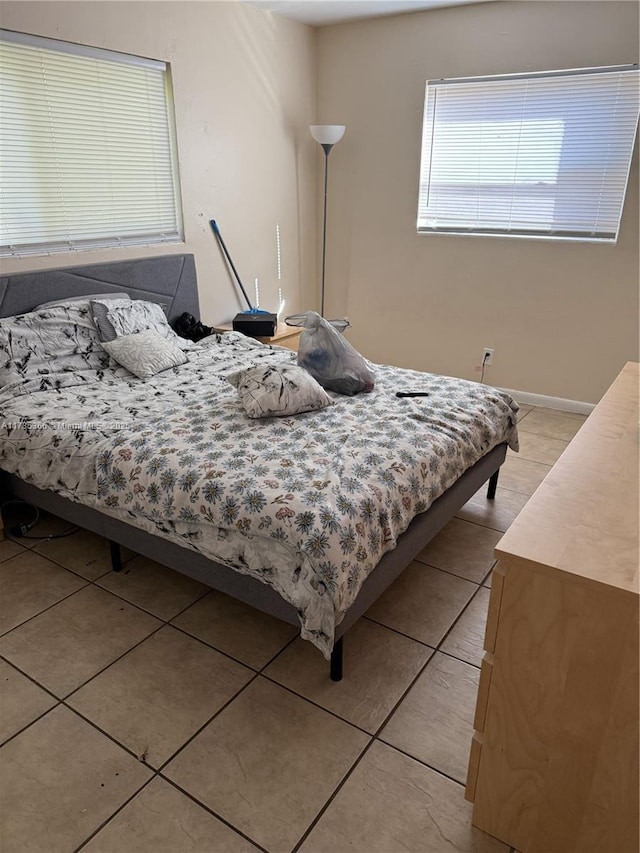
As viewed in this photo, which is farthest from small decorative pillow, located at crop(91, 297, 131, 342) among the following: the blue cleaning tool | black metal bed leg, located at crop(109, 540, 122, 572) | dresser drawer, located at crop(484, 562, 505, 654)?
dresser drawer, located at crop(484, 562, 505, 654)

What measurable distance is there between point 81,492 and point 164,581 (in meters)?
0.50

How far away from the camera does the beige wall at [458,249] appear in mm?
3627

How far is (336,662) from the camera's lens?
1876mm

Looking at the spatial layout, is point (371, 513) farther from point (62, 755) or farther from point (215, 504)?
point (62, 755)

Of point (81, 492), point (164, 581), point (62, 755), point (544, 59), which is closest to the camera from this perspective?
point (62, 755)

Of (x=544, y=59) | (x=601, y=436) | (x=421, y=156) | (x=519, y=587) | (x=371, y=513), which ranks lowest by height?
(x=371, y=513)

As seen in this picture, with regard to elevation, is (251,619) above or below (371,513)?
below

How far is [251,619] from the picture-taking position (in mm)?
2176

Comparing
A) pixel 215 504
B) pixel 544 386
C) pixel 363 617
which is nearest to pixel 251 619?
pixel 363 617

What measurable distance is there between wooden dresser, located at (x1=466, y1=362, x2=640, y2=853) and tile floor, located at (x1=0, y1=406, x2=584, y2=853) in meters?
0.20

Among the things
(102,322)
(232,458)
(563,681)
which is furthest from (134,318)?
(563,681)

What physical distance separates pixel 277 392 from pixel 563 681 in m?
1.51

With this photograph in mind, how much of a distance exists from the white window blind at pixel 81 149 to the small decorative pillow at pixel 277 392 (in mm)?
1424

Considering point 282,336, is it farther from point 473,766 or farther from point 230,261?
point 473,766
